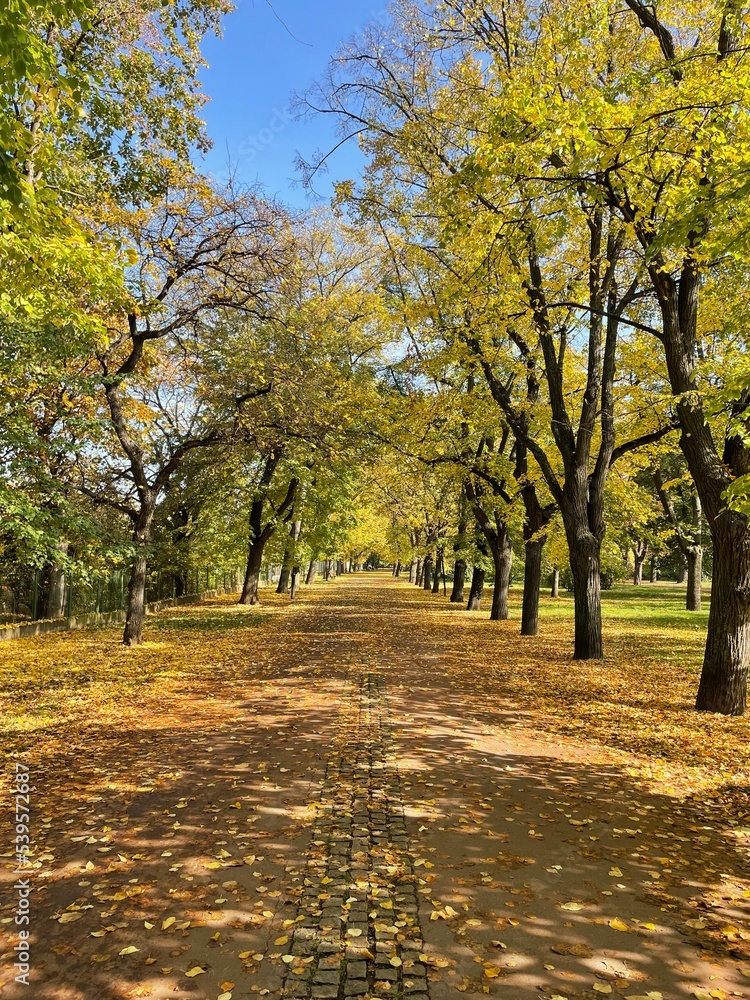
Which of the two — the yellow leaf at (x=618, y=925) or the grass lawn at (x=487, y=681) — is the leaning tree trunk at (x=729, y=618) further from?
the yellow leaf at (x=618, y=925)

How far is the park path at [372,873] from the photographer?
9.66 ft

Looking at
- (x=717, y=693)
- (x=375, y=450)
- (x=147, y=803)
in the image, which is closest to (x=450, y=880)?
(x=147, y=803)

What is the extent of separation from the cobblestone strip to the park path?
13 millimetres

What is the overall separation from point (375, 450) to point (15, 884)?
14121mm

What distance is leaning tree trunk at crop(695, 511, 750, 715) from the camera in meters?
7.64

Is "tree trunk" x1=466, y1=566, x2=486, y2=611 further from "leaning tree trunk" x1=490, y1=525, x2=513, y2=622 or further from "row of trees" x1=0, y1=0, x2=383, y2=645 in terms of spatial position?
"row of trees" x1=0, y1=0, x2=383, y2=645

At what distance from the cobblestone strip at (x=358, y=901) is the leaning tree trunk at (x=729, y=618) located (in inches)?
189

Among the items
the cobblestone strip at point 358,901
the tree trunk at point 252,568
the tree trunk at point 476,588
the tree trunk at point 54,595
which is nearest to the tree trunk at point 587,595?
the cobblestone strip at point 358,901

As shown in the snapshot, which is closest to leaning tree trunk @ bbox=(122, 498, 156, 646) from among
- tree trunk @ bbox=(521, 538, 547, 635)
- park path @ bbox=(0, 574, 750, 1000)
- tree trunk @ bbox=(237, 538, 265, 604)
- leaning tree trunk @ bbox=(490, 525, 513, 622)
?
park path @ bbox=(0, 574, 750, 1000)

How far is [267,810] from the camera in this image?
15.8 feet

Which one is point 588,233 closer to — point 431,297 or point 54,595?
point 431,297

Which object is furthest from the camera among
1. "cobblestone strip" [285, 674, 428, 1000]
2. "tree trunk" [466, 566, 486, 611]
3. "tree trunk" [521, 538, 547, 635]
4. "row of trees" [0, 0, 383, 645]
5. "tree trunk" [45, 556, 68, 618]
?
"tree trunk" [466, 566, 486, 611]

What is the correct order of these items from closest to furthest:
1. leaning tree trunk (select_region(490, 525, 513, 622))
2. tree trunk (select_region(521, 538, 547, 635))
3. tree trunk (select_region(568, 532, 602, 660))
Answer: tree trunk (select_region(568, 532, 602, 660)) → tree trunk (select_region(521, 538, 547, 635)) → leaning tree trunk (select_region(490, 525, 513, 622))

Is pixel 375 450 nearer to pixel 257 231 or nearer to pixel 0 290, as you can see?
pixel 257 231
